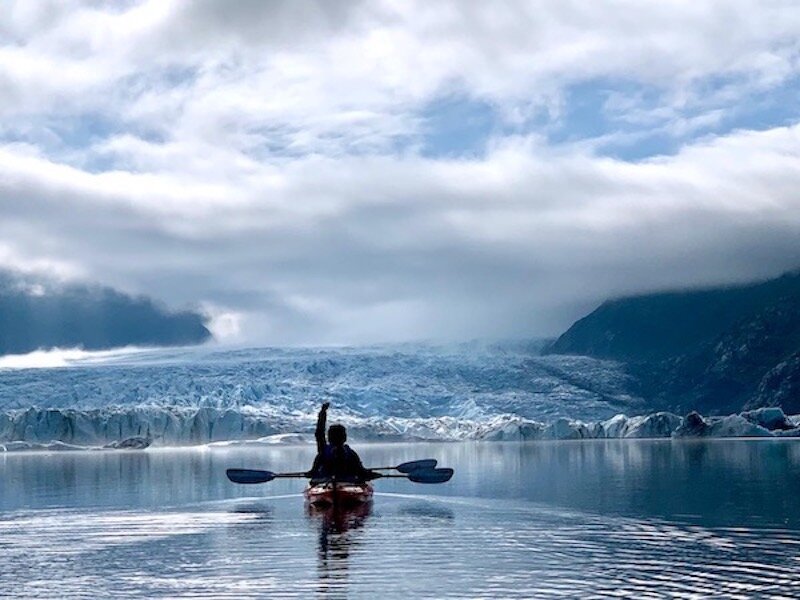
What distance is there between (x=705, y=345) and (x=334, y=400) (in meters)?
67.0

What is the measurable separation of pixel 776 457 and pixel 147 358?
8889cm

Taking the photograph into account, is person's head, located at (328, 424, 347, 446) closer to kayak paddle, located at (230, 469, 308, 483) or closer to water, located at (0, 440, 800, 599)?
water, located at (0, 440, 800, 599)

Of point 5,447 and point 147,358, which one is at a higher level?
point 147,358

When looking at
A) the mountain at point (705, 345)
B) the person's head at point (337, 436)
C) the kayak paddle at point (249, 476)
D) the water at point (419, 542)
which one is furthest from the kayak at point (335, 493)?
the mountain at point (705, 345)

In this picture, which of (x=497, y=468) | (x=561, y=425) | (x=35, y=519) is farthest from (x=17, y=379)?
(x=35, y=519)

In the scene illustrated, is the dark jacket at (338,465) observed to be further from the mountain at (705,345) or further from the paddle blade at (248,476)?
the mountain at (705,345)

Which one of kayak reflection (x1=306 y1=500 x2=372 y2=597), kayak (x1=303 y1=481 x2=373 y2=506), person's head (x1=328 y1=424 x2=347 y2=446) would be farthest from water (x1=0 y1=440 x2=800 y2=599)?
person's head (x1=328 y1=424 x2=347 y2=446)

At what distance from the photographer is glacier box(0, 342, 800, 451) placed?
95500 mm

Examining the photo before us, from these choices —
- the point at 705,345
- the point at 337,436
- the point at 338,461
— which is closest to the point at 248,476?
the point at 338,461

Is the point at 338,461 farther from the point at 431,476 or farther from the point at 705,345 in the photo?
the point at 705,345

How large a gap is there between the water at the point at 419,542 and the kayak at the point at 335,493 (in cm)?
53

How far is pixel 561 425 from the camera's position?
94.2 metres

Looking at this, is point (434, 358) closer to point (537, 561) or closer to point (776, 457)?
point (776, 457)

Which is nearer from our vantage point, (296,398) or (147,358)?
(296,398)
